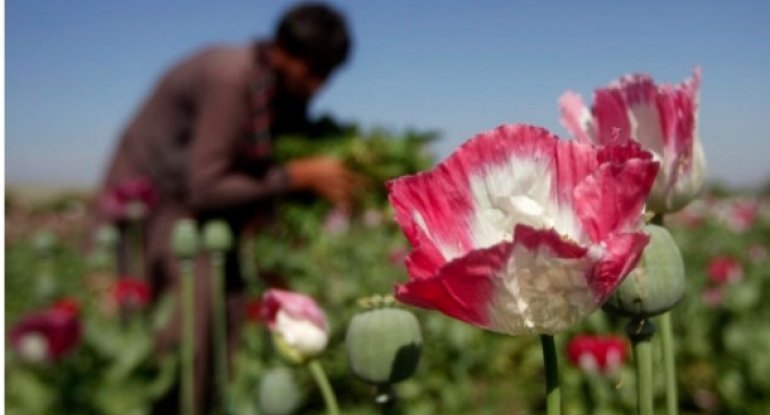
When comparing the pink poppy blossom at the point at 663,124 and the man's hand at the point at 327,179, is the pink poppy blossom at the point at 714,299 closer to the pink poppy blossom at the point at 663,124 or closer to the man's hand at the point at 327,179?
the man's hand at the point at 327,179

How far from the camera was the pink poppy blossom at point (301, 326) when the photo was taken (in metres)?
0.57

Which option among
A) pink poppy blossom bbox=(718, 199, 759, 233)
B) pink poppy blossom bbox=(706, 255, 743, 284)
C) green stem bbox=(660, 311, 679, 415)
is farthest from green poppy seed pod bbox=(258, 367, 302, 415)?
pink poppy blossom bbox=(718, 199, 759, 233)

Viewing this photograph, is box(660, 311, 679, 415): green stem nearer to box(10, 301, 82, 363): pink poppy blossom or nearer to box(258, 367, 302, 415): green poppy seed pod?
box(258, 367, 302, 415): green poppy seed pod

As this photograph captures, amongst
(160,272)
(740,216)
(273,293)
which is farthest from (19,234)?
(273,293)

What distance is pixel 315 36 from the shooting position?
80.4 inches

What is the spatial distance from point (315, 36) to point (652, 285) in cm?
175

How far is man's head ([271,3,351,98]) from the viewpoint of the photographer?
205cm

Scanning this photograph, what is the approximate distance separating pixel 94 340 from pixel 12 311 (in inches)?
84.3

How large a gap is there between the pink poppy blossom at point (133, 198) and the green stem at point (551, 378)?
1.89 metres

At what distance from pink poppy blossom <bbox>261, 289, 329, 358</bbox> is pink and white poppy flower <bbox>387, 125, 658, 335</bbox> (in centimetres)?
25

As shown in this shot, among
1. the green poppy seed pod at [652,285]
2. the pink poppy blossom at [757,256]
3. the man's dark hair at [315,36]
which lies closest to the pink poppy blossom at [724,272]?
the pink poppy blossom at [757,256]

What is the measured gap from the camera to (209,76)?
1998mm

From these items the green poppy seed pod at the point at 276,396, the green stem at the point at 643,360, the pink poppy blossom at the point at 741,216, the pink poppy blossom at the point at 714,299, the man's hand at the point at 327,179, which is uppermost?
the green stem at the point at 643,360

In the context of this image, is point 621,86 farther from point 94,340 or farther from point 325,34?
point 325,34
